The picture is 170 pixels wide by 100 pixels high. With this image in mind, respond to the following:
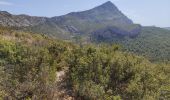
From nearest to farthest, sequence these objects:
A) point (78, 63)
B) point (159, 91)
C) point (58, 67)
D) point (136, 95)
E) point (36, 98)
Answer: point (36, 98) < point (136, 95) < point (159, 91) < point (78, 63) < point (58, 67)

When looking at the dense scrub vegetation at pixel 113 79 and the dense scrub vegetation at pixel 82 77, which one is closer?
the dense scrub vegetation at pixel 82 77

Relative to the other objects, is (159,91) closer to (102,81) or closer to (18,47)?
(102,81)

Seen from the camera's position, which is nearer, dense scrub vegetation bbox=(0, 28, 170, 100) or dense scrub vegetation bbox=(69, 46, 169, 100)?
dense scrub vegetation bbox=(0, 28, 170, 100)

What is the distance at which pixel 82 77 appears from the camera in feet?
80.1

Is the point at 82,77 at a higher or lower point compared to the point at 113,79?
higher

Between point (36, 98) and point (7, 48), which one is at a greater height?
point (7, 48)

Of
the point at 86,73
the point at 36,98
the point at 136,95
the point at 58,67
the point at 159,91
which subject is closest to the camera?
the point at 36,98

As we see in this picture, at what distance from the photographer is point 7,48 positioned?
30.0 metres

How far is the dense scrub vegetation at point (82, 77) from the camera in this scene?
2123 centimetres

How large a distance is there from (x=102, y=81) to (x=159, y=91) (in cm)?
456

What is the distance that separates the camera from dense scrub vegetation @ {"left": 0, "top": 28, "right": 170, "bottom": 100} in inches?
836

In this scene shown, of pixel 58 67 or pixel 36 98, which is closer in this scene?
pixel 36 98

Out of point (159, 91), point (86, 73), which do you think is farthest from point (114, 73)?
point (159, 91)

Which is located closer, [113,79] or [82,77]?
[82,77]
